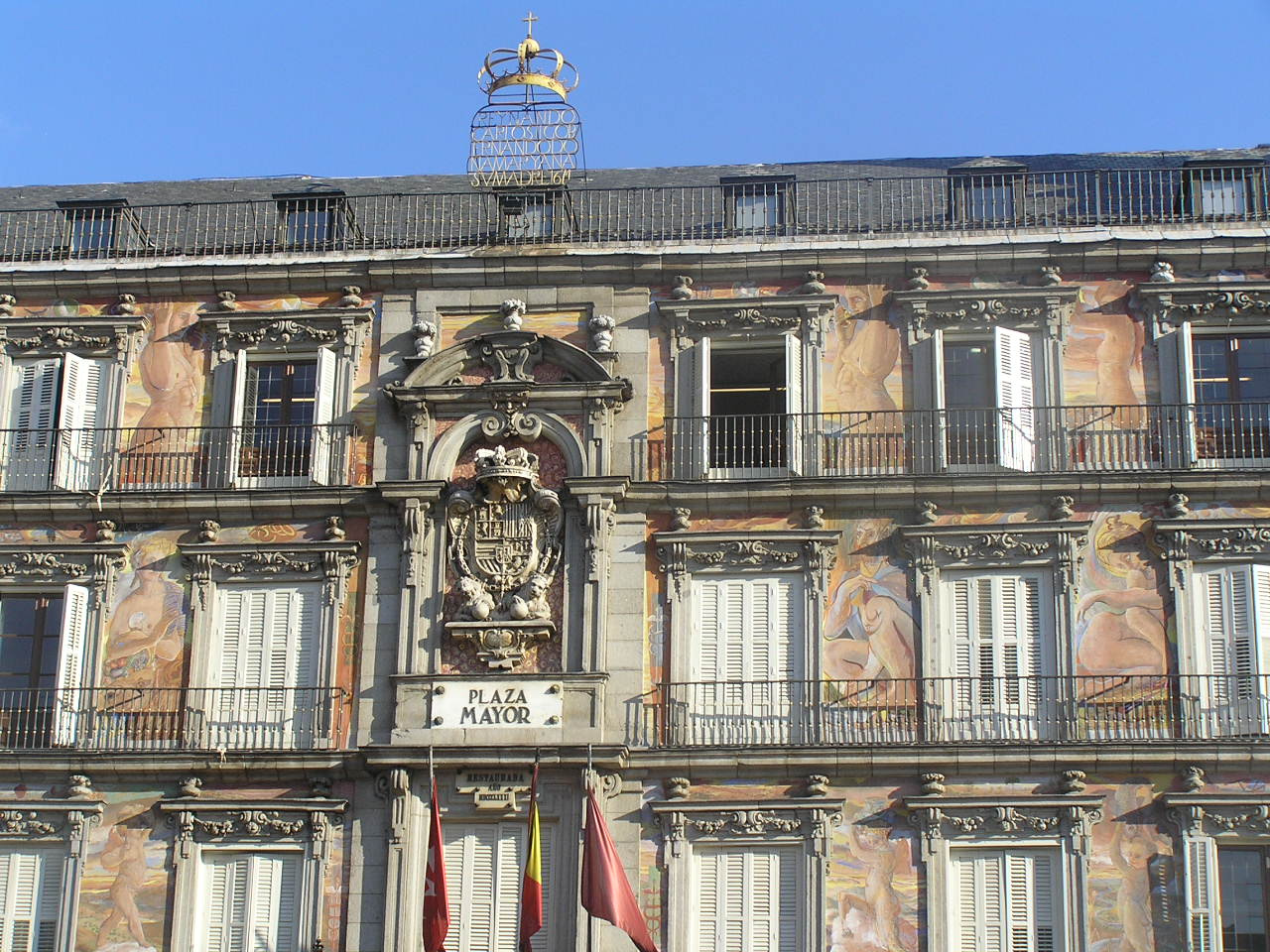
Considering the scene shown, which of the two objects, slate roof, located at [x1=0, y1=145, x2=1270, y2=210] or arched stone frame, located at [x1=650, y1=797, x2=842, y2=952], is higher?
slate roof, located at [x1=0, y1=145, x2=1270, y2=210]

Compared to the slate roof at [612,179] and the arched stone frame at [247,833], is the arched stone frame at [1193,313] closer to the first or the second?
the slate roof at [612,179]

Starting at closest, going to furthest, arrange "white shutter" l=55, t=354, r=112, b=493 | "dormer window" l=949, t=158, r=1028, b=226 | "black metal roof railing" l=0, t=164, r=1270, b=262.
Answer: "white shutter" l=55, t=354, r=112, b=493, "black metal roof railing" l=0, t=164, r=1270, b=262, "dormer window" l=949, t=158, r=1028, b=226

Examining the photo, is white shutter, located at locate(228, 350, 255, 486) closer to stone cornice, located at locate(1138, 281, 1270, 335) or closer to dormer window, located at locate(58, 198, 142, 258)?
dormer window, located at locate(58, 198, 142, 258)

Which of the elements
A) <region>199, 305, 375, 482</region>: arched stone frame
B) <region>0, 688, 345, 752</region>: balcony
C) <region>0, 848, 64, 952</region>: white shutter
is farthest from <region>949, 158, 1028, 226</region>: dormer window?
<region>0, 848, 64, 952</region>: white shutter

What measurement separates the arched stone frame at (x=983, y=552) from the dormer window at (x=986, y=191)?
568 centimetres

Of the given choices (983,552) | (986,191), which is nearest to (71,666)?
(983,552)

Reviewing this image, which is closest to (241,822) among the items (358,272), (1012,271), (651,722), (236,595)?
(236,595)

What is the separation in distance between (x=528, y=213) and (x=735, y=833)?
1066 centimetres

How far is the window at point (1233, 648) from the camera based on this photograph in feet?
99.2

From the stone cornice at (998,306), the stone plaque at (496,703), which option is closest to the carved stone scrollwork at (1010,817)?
the stone plaque at (496,703)

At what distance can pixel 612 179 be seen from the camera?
38594 mm

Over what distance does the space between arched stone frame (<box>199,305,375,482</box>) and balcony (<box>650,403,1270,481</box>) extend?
4573 mm

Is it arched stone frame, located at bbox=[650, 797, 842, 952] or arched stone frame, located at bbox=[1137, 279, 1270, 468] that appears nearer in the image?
arched stone frame, located at bbox=[650, 797, 842, 952]

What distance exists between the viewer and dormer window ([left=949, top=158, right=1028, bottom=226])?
114 ft
